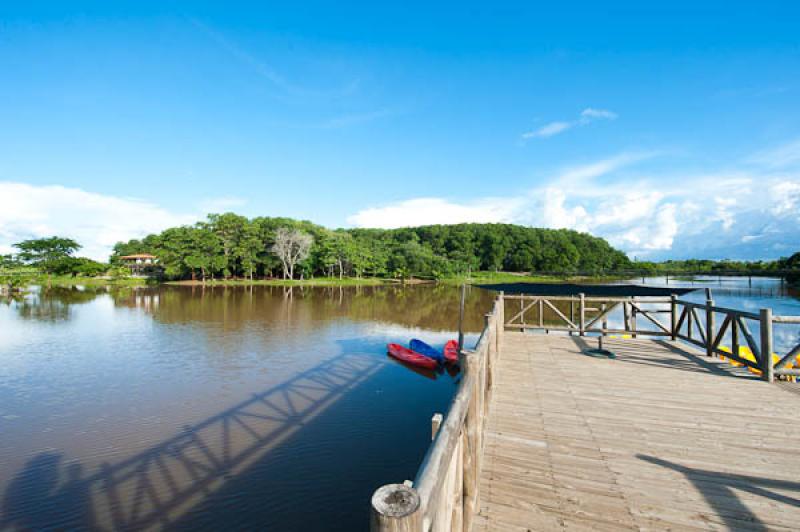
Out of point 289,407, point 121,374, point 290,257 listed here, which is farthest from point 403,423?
point 290,257

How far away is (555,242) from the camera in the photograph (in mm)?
106375

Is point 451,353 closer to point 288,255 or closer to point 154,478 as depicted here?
point 154,478

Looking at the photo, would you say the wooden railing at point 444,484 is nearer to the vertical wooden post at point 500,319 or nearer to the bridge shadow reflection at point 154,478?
the vertical wooden post at point 500,319

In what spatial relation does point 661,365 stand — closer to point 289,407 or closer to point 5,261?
point 289,407

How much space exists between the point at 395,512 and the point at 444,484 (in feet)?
2.86

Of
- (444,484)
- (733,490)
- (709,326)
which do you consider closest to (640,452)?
(733,490)

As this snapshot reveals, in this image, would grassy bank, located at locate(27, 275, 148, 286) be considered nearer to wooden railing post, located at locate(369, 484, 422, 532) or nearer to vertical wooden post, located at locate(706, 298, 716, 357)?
vertical wooden post, located at locate(706, 298, 716, 357)

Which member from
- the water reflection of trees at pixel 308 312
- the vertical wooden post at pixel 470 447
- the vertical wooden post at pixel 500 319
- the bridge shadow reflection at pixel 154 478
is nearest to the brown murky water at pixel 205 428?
the bridge shadow reflection at pixel 154 478

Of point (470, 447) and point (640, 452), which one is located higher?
point (470, 447)

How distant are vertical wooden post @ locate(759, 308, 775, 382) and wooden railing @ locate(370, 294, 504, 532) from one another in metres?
5.91

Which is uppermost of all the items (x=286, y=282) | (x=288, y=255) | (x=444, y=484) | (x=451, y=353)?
(x=288, y=255)

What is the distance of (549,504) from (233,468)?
21.5 ft

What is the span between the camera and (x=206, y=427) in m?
9.31

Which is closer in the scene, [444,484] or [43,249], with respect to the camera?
[444,484]
